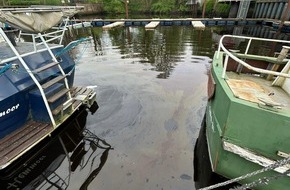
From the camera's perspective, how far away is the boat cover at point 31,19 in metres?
4.22

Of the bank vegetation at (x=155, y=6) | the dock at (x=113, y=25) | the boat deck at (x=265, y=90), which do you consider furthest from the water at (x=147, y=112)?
the bank vegetation at (x=155, y=6)

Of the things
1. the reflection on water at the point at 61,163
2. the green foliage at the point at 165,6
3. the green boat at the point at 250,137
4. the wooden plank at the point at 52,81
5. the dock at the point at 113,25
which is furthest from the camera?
the green foliage at the point at 165,6

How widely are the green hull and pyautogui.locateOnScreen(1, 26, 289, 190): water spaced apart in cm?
120

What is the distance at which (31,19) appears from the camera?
15.1 ft

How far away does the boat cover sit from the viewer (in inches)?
166

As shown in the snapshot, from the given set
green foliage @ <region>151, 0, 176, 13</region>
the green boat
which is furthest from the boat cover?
green foliage @ <region>151, 0, 176, 13</region>

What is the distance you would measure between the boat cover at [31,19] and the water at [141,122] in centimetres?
292

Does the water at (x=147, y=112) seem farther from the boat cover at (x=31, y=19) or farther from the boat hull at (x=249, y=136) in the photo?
the boat cover at (x=31, y=19)

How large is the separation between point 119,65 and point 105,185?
827cm

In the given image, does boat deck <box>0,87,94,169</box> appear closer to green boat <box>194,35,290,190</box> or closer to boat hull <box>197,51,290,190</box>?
green boat <box>194,35,290,190</box>

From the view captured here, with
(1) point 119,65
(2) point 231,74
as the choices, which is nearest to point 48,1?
(1) point 119,65

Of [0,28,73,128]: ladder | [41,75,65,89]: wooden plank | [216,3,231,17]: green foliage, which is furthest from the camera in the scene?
[216,3,231,17]: green foliage

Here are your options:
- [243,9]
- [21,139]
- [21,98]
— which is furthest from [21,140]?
[243,9]

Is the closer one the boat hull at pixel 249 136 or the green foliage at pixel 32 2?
the boat hull at pixel 249 136
